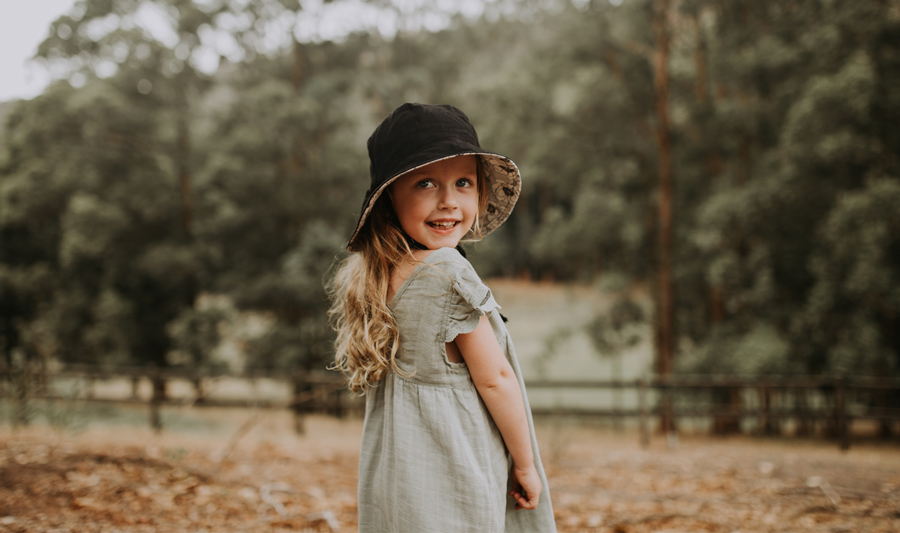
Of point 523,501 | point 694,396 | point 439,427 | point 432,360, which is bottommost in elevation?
point 694,396

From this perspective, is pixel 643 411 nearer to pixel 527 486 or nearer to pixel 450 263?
pixel 527 486

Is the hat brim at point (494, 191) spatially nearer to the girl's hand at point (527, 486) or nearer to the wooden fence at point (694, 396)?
the girl's hand at point (527, 486)

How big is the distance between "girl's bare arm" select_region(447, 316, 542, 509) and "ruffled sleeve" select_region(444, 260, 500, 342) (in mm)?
24

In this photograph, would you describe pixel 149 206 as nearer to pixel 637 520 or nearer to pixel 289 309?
pixel 289 309

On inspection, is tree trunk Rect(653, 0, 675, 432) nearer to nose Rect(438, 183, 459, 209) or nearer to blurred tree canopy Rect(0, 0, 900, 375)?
blurred tree canopy Rect(0, 0, 900, 375)

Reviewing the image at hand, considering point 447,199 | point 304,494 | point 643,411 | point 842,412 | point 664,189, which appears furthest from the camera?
point 664,189

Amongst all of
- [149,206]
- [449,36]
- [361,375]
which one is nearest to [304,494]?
[361,375]

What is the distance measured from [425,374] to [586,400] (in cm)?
1800

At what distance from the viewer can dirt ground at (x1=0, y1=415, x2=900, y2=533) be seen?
8.00 feet

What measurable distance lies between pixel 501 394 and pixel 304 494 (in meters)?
2.53

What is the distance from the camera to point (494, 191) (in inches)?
64.0

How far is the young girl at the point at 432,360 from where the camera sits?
49.2 inches

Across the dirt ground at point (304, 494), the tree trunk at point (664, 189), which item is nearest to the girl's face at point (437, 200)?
the dirt ground at point (304, 494)

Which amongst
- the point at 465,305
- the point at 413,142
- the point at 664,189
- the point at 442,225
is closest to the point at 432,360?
the point at 465,305
